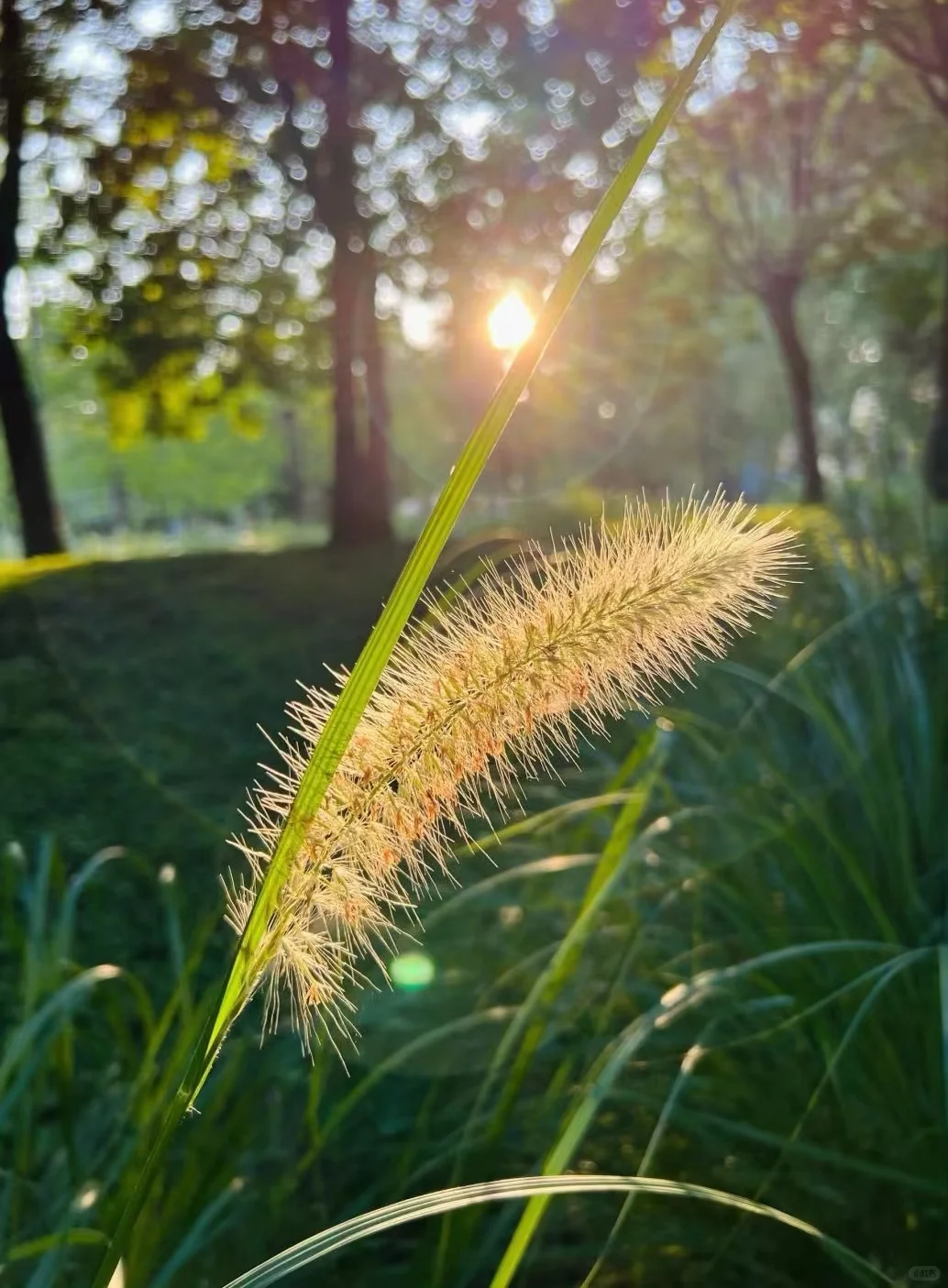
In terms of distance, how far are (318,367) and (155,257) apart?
11.9 ft

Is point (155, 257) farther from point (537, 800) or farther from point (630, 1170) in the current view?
point (630, 1170)

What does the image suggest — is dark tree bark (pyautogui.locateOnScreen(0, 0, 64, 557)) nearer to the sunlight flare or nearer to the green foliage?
the sunlight flare

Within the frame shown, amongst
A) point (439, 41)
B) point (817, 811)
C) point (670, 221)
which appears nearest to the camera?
point (817, 811)

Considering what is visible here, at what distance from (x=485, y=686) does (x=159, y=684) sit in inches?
262

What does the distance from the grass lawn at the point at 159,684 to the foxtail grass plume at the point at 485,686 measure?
3495 millimetres

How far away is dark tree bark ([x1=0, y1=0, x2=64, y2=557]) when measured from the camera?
9367 mm

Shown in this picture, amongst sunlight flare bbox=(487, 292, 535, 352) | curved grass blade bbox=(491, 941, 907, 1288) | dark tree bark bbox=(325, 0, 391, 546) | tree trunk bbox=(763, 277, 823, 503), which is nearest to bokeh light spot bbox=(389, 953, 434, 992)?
curved grass blade bbox=(491, 941, 907, 1288)

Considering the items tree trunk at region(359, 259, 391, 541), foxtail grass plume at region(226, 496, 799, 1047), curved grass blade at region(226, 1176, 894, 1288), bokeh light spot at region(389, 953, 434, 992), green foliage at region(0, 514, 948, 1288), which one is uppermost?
tree trunk at region(359, 259, 391, 541)

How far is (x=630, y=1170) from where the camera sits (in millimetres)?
1932

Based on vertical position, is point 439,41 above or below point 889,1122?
above

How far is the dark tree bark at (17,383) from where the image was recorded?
30.7 feet

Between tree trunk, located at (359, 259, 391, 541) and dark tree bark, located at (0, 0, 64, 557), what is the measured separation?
3.38m

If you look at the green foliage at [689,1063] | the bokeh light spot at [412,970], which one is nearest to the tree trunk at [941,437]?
the bokeh light spot at [412,970]

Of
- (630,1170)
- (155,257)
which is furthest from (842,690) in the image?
(155,257)
